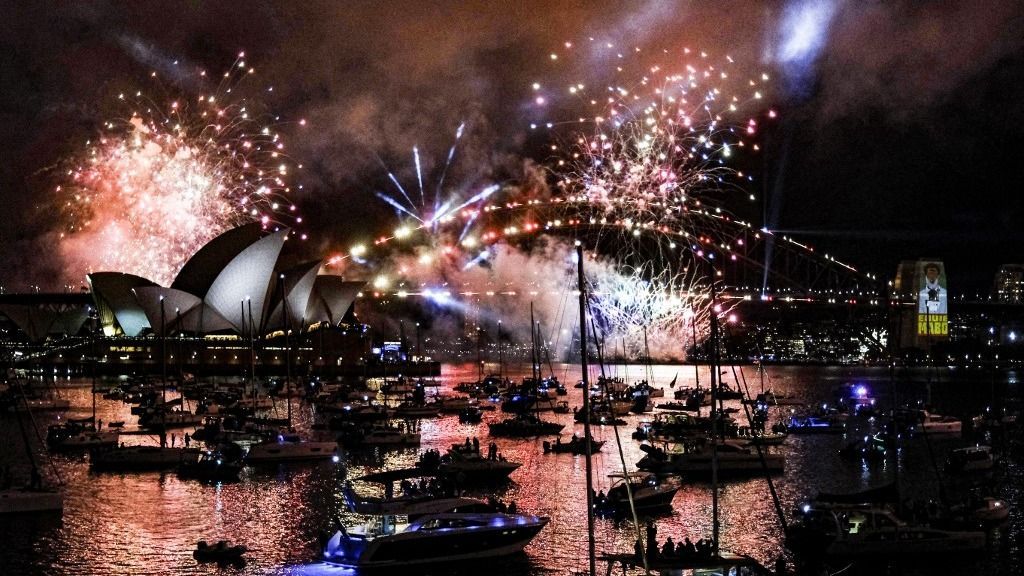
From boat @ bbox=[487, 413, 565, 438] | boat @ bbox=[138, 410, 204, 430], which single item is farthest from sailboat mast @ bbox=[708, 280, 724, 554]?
boat @ bbox=[138, 410, 204, 430]

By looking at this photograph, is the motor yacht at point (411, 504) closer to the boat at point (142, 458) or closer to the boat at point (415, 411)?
the boat at point (142, 458)

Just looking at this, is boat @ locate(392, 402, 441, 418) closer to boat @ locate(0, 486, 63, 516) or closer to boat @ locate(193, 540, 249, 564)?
boat @ locate(0, 486, 63, 516)

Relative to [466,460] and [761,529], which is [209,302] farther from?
[761,529]

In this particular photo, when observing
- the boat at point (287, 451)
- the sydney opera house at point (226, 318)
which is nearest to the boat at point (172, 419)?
the boat at point (287, 451)

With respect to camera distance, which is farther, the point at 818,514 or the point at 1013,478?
the point at 1013,478

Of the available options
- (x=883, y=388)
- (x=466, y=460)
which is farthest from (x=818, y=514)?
(x=883, y=388)

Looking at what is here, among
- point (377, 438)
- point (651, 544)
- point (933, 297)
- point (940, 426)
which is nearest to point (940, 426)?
point (940, 426)
